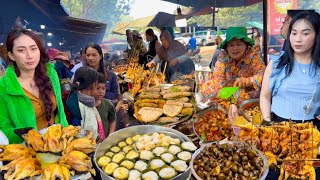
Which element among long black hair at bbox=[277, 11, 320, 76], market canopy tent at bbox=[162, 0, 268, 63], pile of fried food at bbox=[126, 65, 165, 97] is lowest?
pile of fried food at bbox=[126, 65, 165, 97]

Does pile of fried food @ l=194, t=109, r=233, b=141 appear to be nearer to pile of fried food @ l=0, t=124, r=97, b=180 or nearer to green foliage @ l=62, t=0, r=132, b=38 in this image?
pile of fried food @ l=0, t=124, r=97, b=180

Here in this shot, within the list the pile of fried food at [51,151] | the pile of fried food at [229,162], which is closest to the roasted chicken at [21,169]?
the pile of fried food at [51,151]

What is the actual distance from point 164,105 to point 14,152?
4.49ft

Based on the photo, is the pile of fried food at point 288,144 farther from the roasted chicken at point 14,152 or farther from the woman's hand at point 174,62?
the woman's hand at point 174,62

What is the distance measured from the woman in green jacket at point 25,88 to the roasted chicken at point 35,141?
0.39 meters

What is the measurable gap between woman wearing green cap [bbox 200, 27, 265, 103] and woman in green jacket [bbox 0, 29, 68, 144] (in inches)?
60.0

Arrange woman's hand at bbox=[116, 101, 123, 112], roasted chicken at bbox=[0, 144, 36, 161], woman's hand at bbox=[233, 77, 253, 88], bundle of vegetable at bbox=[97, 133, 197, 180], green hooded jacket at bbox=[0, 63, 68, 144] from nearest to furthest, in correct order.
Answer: roasted chicken at bbox=[0, 144, 36, 161]
bundle of vegetable at bbox=[97, 133, 197, 180]
green hooded jacket at bbox=[0, 63, 68, 144]
woman's hand at bbox=[233, 77, 253, 88]
woman's hand at bbox=[116, 101, 123, 112]

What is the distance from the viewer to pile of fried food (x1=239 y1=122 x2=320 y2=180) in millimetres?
1578

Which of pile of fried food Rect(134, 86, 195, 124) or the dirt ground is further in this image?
the dirt ground

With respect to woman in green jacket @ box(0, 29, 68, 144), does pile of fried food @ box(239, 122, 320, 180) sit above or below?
below

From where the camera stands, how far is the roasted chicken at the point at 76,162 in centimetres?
150

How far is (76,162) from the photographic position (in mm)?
1508

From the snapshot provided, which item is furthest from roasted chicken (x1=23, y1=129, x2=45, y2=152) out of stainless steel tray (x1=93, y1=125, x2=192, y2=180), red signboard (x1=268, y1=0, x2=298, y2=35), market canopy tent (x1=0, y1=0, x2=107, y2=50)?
red signboard (x1=268, y1=0, x2=298, y2=35)

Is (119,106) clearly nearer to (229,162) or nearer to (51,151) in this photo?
(51,151)
